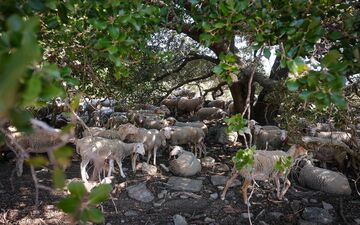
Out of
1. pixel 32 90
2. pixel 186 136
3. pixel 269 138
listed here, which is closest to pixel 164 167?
pixel 186 136

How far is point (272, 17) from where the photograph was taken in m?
2.75

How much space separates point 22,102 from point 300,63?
158cm

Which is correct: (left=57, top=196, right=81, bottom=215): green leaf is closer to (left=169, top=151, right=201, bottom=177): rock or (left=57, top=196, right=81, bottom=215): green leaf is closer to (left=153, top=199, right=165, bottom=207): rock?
(left=153, top=199, right=165, bottom=207): rock

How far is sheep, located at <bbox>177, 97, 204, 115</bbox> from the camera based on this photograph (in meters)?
16.1

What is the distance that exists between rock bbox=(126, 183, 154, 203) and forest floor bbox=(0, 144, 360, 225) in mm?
85

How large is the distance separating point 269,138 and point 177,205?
4.13 meters

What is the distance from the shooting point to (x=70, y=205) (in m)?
1.29

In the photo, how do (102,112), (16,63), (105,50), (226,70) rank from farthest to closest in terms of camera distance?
(102,112) < (226,70) < (105,50) < (16,63)

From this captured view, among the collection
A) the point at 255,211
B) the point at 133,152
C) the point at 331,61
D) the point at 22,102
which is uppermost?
the point at 331,61

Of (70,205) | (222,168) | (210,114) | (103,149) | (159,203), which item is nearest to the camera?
(70,205)

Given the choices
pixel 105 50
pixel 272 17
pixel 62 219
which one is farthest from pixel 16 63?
pixel 62 219

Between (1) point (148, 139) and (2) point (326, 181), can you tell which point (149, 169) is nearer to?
(1) point (148, 139)

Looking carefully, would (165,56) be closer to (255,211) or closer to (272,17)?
(272,17)

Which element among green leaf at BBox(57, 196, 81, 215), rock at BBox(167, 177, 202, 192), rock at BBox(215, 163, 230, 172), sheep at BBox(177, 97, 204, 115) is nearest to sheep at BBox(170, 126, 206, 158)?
rock at BBox(215, 163, 230, 172)
